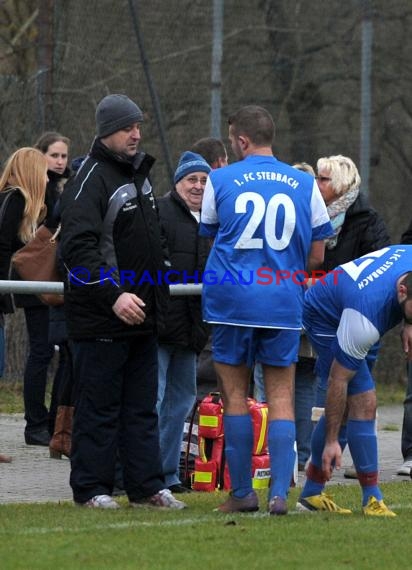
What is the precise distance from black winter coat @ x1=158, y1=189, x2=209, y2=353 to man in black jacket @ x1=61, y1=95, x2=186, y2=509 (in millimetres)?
1055

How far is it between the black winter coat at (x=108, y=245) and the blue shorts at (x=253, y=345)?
0.43 m

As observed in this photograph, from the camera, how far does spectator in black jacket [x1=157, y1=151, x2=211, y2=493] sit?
902cm

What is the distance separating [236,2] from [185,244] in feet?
25.3

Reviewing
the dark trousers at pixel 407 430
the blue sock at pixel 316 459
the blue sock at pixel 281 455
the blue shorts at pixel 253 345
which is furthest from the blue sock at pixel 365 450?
the dark trousers at pixel 407 430

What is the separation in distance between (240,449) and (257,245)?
1028mm

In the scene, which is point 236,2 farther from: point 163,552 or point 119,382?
point 163,552

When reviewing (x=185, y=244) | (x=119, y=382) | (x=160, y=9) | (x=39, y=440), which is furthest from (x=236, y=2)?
(x=119, y=382)

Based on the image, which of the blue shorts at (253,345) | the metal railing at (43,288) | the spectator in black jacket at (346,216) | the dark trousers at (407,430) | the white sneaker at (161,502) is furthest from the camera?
the dark trousers at (407,430)

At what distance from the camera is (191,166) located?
29.9 feet

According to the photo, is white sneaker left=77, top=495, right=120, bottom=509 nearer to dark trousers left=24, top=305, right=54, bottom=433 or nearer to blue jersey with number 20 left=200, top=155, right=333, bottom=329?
blue jersey with number 20 left=200, top=155, right=333, bottom=329

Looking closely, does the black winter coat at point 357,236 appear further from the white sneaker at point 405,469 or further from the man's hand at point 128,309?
the man's hand at point 128,309

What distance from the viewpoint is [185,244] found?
9086 mm

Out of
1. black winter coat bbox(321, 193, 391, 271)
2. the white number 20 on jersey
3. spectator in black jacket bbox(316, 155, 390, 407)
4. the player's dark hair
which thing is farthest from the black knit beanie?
black winter coat bbox(321, 193, 391, 271)

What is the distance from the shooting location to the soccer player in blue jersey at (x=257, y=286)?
746 centimetres
